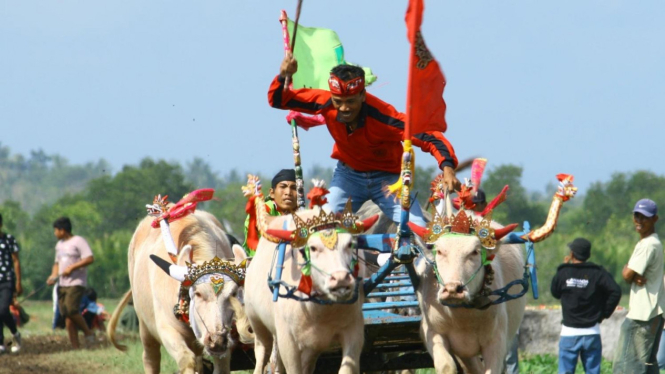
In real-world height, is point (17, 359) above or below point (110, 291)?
above

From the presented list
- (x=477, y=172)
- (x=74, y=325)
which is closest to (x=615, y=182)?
(x=74, y=325)

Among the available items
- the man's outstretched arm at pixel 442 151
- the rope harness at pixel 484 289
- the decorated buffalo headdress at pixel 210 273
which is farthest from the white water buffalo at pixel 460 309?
the decorated buffalo headdress at pixel 210 273

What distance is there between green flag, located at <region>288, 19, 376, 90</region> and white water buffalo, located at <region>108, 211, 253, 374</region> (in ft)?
5.25

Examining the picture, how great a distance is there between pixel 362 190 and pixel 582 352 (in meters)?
3.93

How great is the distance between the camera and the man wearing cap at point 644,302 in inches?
388

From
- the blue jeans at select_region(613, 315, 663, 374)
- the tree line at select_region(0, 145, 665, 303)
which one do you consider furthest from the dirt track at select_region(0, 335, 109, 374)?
the tree line at select_region(0, 145, 665, 303)

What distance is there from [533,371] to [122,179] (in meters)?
41.2

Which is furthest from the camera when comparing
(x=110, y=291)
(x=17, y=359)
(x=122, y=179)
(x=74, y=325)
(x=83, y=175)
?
(x=83, y=175)

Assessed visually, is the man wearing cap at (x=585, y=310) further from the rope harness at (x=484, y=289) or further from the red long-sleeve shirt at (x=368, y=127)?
the rope harness at (x=484, y=289)

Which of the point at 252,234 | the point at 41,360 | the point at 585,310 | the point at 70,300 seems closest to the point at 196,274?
the point at 252,234

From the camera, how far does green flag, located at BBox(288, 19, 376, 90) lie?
8.99 metres

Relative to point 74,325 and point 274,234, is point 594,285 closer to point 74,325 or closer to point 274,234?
point 274,234

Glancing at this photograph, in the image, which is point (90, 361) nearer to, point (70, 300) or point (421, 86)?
point (70, 300)

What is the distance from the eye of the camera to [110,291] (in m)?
36.2
